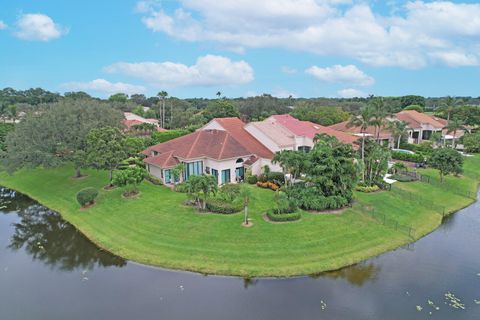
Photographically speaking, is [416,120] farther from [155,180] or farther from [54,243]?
[54,243]

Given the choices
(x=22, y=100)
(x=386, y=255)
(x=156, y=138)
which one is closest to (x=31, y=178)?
(x=156, y=138)

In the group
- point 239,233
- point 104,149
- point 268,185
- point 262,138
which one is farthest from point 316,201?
point 104,149

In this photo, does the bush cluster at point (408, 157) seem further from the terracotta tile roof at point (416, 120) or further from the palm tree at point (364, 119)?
the terracotta tile roof at point (416, 120)

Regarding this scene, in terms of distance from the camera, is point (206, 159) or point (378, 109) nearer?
point (378, 109)

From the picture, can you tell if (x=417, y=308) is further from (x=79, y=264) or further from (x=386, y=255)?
(x=79, y=264)

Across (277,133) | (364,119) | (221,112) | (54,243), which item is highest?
(221,112)

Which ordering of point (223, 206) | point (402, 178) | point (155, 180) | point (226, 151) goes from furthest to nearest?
point (402, 178) → point (226, 151) → point (155, 180) → point (223, 206)

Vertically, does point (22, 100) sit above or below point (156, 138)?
above
